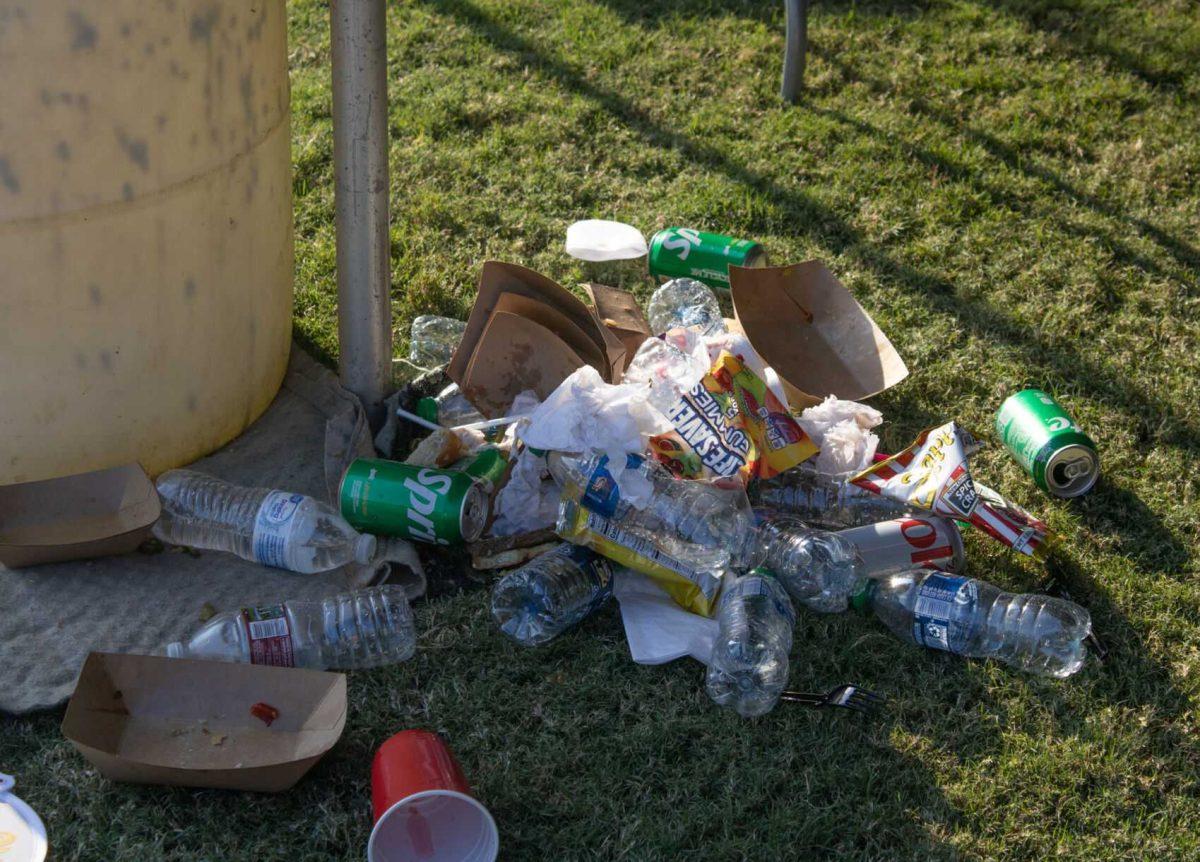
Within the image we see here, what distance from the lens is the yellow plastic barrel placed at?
2408 millimetres

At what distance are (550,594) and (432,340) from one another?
110cm

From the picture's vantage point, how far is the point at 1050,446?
313 centimetres

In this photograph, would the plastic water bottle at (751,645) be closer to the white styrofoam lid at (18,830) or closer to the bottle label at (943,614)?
the bottle label at (943,614)

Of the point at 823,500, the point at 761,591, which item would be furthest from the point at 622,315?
the point at 761,591

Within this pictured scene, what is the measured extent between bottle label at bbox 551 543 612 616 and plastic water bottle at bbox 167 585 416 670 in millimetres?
396

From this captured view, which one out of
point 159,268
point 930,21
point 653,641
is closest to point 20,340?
point 159,268

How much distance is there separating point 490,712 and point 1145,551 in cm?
174

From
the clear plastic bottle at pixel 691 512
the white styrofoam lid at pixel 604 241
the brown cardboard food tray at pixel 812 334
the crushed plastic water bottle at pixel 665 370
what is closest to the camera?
the clear plastic bottle at pixel 691 512

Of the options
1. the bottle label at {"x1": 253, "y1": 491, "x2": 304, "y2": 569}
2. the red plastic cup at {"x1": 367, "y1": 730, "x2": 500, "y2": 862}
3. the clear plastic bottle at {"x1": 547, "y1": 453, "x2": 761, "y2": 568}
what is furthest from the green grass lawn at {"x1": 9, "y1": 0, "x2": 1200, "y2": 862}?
the bottle label at {"x1": 253, "y1": 491, "x2": 304, "y2": 569}

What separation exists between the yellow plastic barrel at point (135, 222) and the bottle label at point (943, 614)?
5.94ft

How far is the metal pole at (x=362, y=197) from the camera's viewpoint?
278cm

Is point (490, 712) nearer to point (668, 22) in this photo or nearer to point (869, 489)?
point (869, 489)

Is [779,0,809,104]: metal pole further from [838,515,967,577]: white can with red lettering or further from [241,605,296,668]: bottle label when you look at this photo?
[241,605,296,668]: bottle label

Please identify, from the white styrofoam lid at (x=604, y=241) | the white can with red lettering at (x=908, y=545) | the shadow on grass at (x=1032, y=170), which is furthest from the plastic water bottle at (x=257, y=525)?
the shadow on grass at (x=1032, y=170)
